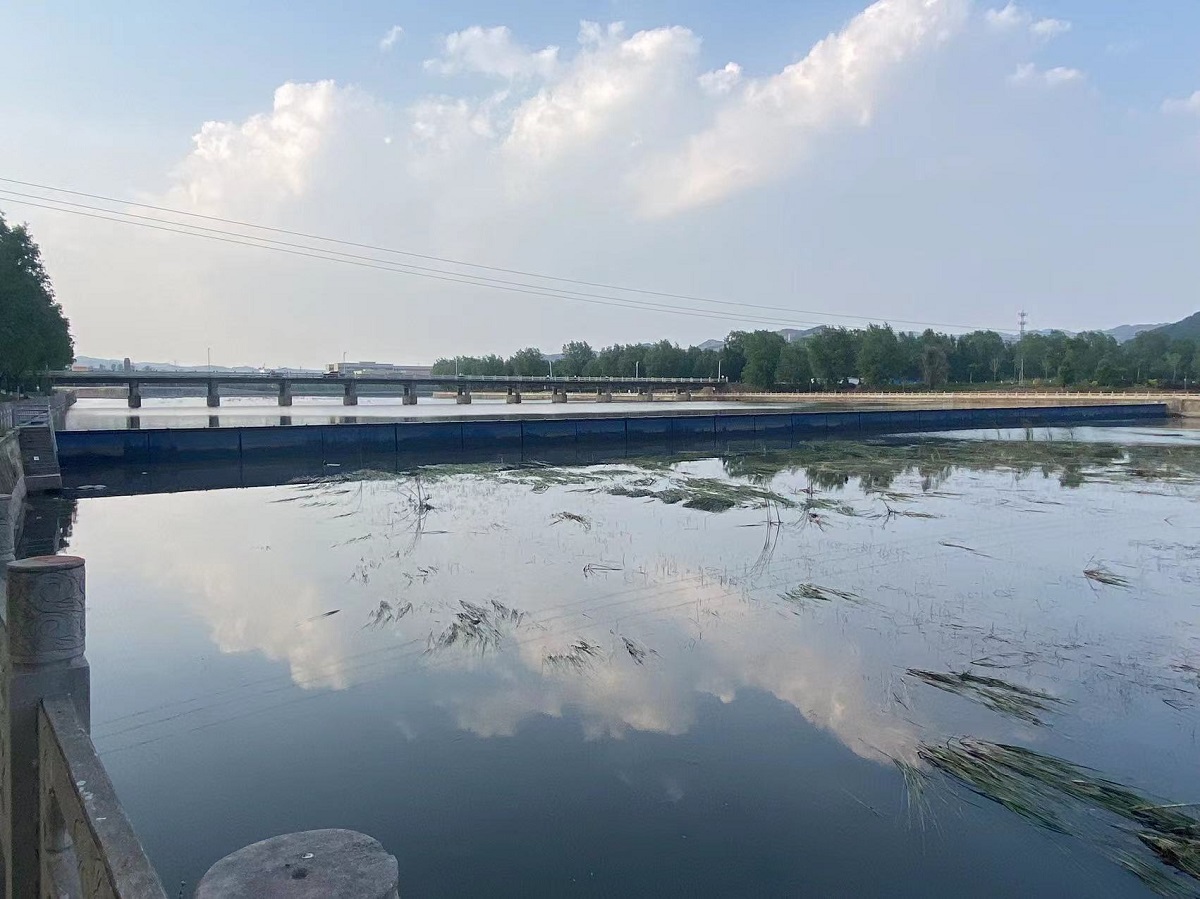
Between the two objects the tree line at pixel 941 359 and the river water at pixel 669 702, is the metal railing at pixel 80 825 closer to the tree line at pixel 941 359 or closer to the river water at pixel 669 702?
the river water at pixel 669 702

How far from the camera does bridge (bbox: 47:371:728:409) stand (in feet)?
284

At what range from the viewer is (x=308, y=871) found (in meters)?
2.22

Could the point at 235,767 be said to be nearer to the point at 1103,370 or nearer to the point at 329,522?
the point at 329,522

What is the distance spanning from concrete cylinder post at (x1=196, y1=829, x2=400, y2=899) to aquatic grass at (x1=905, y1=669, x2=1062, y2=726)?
287 inches

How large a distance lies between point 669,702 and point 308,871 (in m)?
6.33

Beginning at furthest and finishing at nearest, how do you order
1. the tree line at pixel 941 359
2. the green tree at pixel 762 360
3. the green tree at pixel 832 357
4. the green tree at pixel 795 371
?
the green tree at pixel 762 360
the green tree at pixel 795 371
the green tree at pixel 832 357
the tree line at pixel 941 359

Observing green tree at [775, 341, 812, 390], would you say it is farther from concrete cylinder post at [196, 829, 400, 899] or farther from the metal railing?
concrete cylinder post at [196, 829, 400, 899]

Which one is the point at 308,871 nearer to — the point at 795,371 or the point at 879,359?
the point at 879,359

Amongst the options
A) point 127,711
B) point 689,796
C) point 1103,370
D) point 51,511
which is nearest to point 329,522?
point 51,511

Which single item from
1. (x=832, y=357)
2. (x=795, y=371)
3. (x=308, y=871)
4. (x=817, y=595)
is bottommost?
(x=817, y=595)

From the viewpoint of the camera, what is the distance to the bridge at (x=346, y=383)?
284 ft

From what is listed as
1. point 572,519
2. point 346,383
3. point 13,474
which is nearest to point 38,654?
point 572,519

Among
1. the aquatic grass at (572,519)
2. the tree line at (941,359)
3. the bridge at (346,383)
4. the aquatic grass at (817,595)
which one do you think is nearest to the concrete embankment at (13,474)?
the aquatic grass at (572,519)

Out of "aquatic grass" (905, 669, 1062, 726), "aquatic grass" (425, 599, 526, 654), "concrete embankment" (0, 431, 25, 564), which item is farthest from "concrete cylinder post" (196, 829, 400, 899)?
"concrete embankment" (0, 431, 25, 564)
